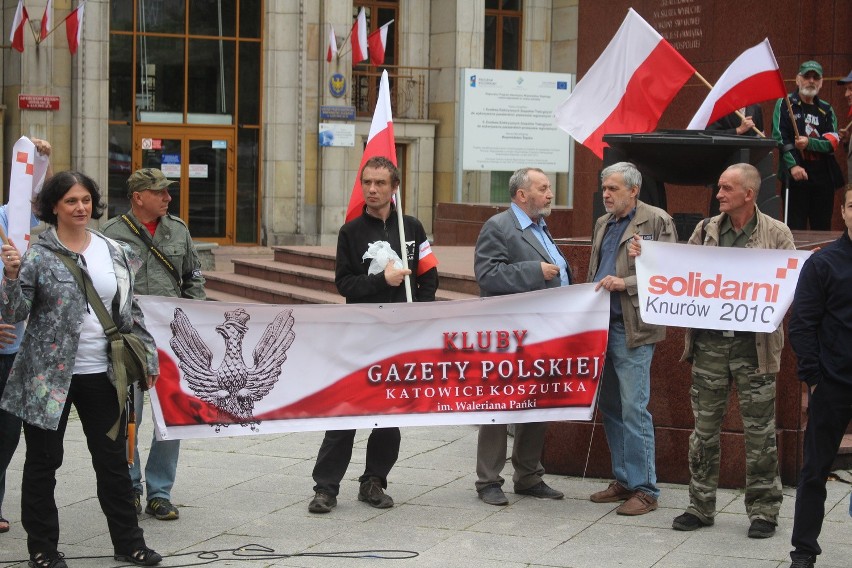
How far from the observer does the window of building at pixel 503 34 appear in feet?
106

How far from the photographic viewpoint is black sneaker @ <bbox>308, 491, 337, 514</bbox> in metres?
7.75

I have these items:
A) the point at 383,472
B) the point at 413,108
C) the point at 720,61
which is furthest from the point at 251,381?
the point at 413,108


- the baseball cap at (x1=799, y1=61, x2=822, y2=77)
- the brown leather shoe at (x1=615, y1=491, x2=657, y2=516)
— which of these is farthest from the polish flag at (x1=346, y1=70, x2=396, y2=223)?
the baseball cap at (x1=799, y1=61, x2=822, y2=77)

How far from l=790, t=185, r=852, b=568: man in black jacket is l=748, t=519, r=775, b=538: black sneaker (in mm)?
795

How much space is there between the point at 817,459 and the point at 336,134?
2312cm

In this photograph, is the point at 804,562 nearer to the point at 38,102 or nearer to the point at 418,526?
the point at 418,526

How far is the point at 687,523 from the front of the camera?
7422 mm

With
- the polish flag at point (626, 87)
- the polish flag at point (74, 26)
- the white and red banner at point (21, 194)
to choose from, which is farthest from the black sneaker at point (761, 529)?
the polish flag at point (74, 26)

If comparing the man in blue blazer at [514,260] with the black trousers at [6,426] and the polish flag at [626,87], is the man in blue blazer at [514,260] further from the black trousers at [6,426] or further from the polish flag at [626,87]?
the black trousers at [6,426]

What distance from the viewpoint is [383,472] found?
8.05 m

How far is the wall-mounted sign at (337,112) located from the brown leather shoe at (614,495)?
21.4 m

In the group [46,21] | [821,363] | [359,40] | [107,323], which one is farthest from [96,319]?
[359,40]

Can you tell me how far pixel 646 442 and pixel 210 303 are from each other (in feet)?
8.92

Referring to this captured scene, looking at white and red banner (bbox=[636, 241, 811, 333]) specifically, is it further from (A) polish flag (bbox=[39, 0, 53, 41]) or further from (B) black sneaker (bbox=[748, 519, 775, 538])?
(A) polish flag (bbox=[39, 0, 53, 41])
